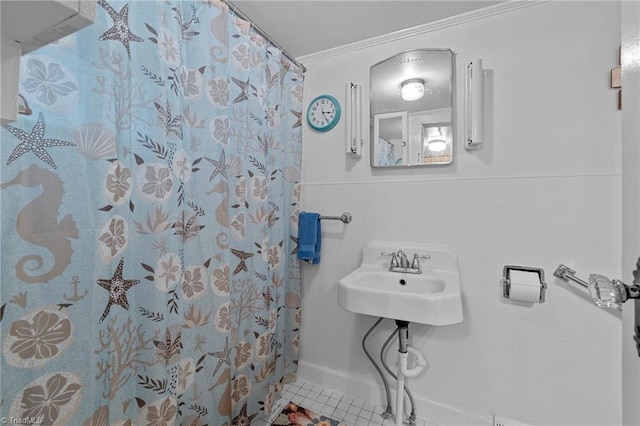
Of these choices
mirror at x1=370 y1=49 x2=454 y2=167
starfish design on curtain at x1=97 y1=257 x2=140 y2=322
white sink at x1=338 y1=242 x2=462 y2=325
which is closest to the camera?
starfish design on curtain at x1=97 y1=257 x2=140 y2=322

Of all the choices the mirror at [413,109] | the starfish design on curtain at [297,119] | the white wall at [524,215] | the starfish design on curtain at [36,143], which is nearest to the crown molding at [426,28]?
the white wall at [524,215]

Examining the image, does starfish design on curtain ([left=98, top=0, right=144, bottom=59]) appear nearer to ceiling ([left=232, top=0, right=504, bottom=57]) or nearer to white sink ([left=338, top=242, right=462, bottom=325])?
ceiling ([left=232, top=0, right=504, bottom=57])

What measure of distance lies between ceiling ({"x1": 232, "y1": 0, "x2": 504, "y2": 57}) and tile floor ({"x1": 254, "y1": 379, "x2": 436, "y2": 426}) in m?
2.14

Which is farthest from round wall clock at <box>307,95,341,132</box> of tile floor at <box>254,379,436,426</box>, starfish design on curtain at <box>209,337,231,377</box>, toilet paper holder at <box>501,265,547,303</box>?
tile floor at <box>254,379,436,426</box>

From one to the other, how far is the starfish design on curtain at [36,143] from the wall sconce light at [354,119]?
4.22ft

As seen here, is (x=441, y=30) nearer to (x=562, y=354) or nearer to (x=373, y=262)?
(x=373, y=262)

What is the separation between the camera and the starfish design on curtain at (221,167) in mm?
1222

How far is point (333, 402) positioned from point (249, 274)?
3.09ft

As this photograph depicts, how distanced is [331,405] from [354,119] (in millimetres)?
1681

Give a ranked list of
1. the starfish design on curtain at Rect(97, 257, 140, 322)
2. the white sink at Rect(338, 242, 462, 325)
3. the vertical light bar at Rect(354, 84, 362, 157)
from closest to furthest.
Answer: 1. the starfish design on curtain at Rect(97, 257, 140, 322)
2. the white sink at Rect(338, 242, 462, 325)
3. the vertical light bar at Rect(354, 84, 362, 157)

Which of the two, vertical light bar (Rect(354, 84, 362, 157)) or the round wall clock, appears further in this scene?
the round wall clock

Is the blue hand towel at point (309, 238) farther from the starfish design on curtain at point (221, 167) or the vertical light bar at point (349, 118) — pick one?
the starfish design on curtain at point (221, 167)

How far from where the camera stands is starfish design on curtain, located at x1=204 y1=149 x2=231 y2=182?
1222mm

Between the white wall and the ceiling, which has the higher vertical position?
the ceiling
